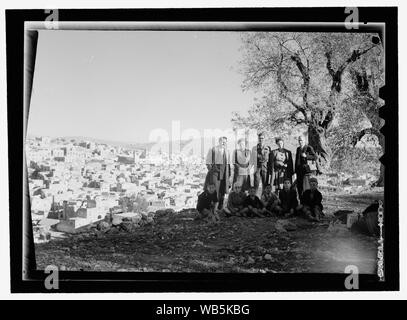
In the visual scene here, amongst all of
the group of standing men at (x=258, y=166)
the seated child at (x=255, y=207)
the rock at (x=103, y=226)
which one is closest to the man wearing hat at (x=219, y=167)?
the group of standing men at (x=258, y=166)

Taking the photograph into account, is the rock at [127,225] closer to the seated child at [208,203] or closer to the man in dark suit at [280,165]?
the seated child at [208,203]

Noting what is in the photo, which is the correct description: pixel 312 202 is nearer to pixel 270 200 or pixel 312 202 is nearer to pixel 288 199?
pixel 288 199

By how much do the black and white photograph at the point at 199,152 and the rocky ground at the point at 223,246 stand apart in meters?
0.01

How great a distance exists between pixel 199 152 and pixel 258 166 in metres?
0.63

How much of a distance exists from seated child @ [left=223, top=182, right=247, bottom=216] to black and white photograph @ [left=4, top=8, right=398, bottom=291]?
1 centimetres

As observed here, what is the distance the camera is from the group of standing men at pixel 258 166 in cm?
525

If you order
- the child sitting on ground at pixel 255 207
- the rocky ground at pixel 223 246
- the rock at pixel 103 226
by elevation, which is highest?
the child sitting on ground at pixel 255 207

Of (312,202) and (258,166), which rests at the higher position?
(258,166)

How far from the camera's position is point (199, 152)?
523 centimetres

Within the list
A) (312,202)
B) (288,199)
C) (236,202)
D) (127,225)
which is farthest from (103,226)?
(312,202)

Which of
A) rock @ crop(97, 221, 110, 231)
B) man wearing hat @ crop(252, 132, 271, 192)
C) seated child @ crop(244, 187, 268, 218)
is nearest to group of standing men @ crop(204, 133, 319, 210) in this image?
man wearing hat @ crop(252, 132, 271, 192)

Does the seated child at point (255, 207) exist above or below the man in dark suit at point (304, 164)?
below

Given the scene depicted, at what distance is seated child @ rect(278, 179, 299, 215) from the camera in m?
5.28
